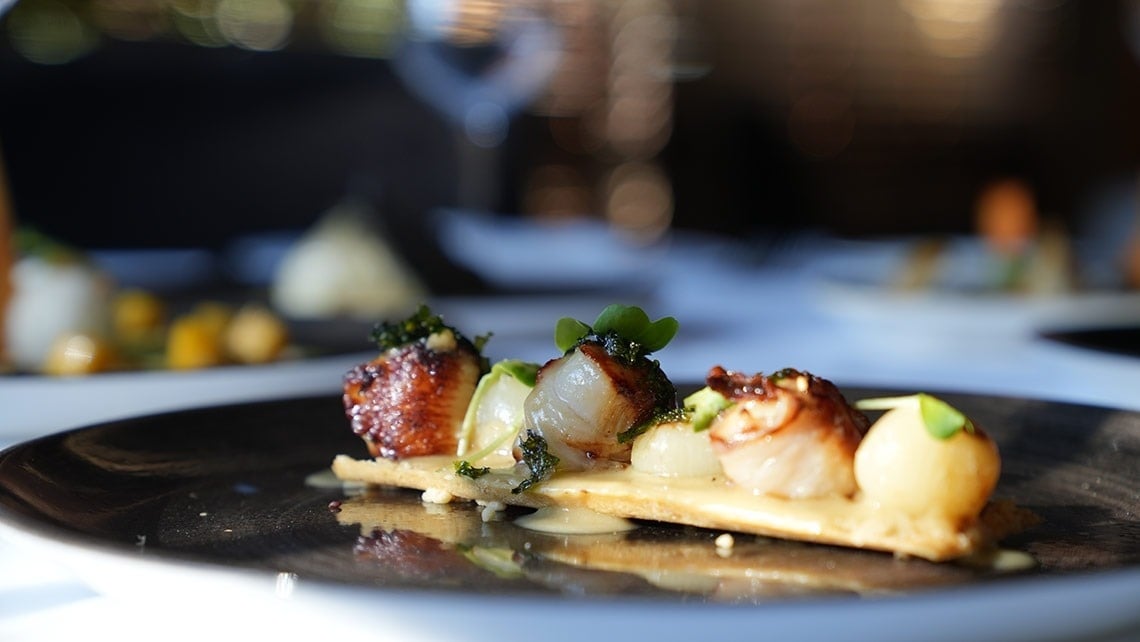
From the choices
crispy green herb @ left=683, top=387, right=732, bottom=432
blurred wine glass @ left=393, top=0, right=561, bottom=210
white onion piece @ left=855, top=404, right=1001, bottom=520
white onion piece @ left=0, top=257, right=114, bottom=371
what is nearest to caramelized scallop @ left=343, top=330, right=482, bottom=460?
crispy green herb @ left=683, top=387, right=732, bottom=432

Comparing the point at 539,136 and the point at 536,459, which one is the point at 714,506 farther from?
the point at 539,136

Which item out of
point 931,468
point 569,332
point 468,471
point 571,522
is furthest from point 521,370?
point 931,468

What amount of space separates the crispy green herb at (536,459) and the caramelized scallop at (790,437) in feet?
0.83

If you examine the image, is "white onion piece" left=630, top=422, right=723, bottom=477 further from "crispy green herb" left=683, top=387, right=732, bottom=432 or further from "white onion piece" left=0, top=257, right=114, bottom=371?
"white onion piece" left=0, top=257, right=114, bottom=371

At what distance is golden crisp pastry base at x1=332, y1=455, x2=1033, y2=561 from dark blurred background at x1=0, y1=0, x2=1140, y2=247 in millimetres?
5348

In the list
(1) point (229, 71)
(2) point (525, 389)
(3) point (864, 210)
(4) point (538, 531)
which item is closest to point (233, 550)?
(4) point (538, 531)

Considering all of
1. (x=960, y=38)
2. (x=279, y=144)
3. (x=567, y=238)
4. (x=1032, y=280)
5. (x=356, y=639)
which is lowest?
(x=356, y=639)

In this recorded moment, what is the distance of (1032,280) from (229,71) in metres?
6.02

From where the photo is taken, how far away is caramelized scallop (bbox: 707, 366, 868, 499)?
5.32 feet

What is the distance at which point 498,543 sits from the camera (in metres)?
1.54

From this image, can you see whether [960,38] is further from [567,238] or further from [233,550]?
[233,550]

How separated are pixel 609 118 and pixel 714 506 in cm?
1203

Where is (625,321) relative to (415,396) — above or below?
above

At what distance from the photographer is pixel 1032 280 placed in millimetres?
4172
